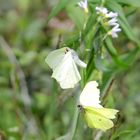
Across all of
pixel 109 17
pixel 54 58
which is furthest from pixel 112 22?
pixel 54 58

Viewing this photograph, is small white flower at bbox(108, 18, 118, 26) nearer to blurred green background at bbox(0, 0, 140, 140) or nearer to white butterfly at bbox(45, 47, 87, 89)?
white butterfly at bbox(45, 47, 87, 89)

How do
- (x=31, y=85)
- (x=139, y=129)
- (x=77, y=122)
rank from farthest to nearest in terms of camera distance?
(x=31, y=85) < (x=139, y=129) < (x=77, y=122)

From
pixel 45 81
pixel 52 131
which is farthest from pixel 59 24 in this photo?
pixel 52 131

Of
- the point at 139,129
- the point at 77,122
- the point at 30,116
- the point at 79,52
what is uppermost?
the point at 79,52

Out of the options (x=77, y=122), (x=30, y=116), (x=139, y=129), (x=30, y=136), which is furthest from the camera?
(x=30, y=116)

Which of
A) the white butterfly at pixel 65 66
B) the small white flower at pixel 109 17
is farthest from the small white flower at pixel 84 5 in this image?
the white butterfly at pixel 65 66

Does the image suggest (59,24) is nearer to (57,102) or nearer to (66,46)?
(57,102)

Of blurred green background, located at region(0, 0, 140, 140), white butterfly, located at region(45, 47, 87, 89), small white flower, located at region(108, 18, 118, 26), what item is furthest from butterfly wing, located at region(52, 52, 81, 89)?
blurred green background, located at region(0, 0, 140, 140)

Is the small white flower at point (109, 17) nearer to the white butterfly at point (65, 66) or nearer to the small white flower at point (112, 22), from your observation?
the small white flower at point (112, 22)
